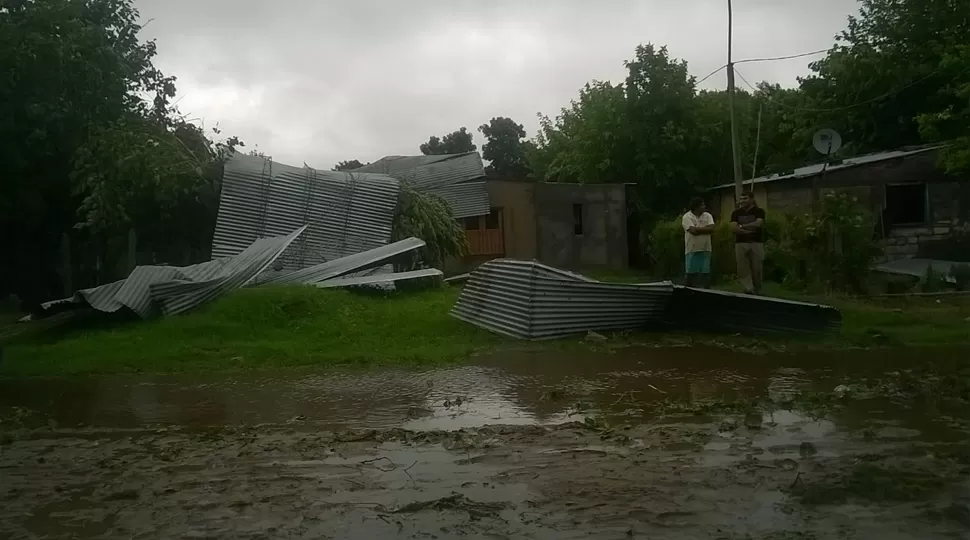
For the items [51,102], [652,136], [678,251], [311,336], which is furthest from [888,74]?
[51,102]

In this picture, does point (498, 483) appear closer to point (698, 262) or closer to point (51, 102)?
point (698, 262)

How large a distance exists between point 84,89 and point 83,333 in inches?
260

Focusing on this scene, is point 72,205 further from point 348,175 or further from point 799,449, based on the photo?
point 799,449

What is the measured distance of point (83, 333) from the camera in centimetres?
1115

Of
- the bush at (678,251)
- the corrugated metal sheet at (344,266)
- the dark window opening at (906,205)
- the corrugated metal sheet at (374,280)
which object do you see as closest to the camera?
the corrugated metal sheet at (374,280)

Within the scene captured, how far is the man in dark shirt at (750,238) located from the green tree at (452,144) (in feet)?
117

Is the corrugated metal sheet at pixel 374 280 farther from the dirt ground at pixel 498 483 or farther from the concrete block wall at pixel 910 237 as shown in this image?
the concrete block wall at pixel 910 237

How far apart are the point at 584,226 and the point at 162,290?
51.0 ft

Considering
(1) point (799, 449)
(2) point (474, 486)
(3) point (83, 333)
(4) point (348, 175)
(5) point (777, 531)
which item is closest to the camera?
(5) point (777, 531)

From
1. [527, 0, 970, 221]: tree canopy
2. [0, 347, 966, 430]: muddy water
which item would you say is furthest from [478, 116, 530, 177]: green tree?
[0, 347, 966, 430]: muddy water

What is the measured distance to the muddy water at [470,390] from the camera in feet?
22.1

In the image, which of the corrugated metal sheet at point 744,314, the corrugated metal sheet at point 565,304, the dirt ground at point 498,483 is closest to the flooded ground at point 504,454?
the dirt ground at point 498,483

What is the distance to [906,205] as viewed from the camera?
1989 cm

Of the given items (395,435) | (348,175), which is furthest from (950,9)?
(395,435)
